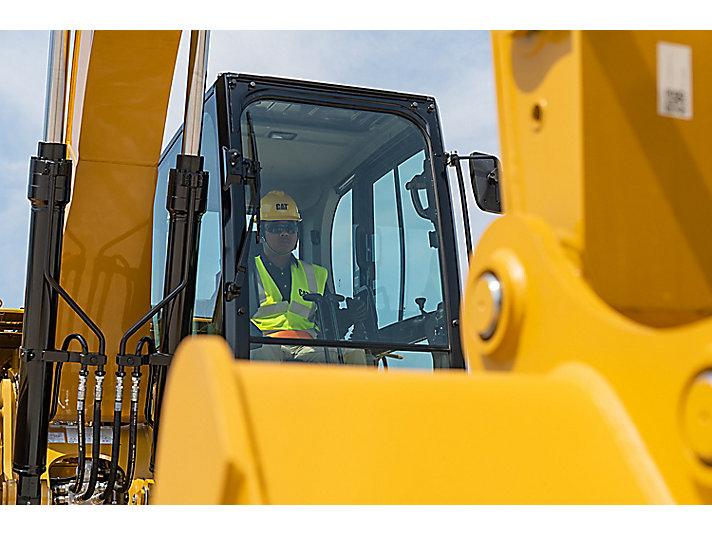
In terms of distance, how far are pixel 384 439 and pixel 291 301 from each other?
2716 mm

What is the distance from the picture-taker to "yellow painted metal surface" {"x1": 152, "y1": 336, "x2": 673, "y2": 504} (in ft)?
2.45

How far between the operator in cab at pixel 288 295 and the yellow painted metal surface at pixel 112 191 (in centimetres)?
78

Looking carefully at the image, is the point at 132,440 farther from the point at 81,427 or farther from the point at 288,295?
the point at 288,295

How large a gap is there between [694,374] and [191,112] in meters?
3.02

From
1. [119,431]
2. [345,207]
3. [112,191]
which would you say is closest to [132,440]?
[119,431]

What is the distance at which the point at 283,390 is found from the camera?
79 centimetres

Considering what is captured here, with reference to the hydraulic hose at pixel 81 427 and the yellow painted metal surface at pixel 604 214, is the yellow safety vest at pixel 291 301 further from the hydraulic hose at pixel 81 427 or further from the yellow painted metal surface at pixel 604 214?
the yellow painted metal surface at pixel 604 214

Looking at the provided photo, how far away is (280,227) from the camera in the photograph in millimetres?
3590

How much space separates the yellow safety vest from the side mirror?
739 mm

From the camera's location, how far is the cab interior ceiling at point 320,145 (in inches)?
141

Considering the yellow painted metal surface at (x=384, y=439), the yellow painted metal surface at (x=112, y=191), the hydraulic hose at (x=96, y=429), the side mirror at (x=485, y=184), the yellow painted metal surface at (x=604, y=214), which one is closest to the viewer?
the yellow painted metal surface at (x=384, y=439)

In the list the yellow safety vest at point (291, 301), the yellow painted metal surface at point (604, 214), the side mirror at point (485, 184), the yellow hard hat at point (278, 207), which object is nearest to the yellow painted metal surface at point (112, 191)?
the yellow hard hat at point (278, 207)

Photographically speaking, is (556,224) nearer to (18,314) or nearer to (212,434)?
(212,434)

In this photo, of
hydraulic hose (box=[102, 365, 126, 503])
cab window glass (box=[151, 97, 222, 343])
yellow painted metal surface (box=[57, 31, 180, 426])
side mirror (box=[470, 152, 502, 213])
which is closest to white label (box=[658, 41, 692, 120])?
side mirror (box=[470, 152, 502, 213])
